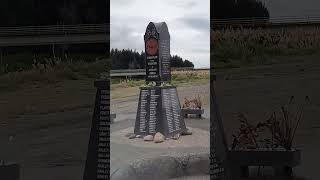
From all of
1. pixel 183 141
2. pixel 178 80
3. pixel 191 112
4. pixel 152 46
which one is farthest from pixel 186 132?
pixel 152 46

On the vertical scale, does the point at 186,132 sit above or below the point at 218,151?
above

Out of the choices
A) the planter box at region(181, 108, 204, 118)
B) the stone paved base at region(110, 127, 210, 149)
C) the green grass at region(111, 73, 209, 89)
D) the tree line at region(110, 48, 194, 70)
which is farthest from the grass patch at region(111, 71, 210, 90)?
the stone paved base at region(110, 127, 210, 149)

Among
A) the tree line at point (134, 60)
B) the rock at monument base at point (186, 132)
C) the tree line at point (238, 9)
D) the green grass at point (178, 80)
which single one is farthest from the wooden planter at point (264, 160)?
the tree line at point (238, 9)

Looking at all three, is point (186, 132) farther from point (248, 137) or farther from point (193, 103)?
point (248, 137)

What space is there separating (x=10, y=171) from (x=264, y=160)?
2.91 metres

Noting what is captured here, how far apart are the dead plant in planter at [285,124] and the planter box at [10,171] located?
2.93 metres

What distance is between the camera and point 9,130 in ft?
22.4

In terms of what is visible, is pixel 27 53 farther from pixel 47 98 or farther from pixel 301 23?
pixel 301 23

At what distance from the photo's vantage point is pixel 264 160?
6402 mm

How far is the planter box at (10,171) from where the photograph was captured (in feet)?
21.7

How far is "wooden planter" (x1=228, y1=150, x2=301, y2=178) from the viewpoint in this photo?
6.39m

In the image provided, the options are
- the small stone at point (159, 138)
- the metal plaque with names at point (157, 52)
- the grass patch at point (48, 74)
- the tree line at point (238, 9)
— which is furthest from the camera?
the grass patch at point (48, 74)

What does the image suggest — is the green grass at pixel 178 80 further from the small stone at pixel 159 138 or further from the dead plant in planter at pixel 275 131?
the dead plant in planter at pixel 275 131

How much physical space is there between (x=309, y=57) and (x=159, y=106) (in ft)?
5.94
